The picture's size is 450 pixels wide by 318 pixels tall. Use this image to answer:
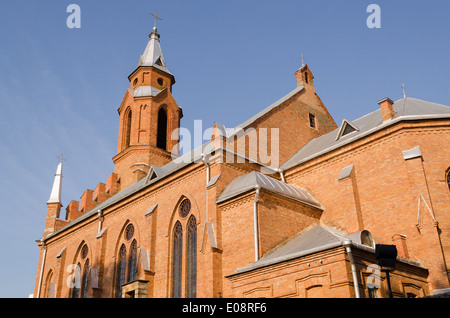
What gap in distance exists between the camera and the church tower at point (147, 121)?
35438 millimetres

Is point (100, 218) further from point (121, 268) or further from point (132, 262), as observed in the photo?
point (132, 262)

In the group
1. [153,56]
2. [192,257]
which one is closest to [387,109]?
[192,257]

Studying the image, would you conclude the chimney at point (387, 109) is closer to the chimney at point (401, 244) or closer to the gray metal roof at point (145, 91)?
the chimney at point (401, 244)

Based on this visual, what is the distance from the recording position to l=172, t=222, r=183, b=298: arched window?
69.1 feet

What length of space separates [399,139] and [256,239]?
763cm

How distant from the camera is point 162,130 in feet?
124

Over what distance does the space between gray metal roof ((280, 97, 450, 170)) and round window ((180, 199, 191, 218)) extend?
17.5 feet

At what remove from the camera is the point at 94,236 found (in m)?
29.3

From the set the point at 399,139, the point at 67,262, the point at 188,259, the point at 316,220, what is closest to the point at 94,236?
the point at 67,262

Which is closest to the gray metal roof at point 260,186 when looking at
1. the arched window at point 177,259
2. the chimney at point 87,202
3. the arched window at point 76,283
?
the arched window at point 177,259

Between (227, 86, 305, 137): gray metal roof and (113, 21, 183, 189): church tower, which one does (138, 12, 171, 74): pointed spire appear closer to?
(113, 21, 183, 189): church tower

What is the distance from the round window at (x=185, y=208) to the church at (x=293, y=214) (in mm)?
58
